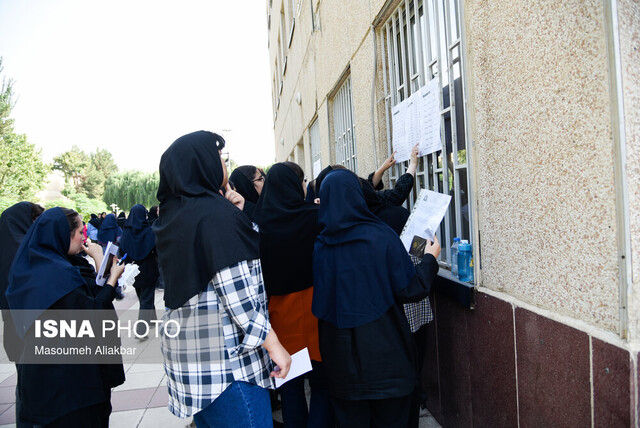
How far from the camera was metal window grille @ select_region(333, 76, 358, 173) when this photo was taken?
18.5 feet

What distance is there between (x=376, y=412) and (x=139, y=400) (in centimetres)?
286

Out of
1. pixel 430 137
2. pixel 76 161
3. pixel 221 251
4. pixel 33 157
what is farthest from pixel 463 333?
pixel 76 161

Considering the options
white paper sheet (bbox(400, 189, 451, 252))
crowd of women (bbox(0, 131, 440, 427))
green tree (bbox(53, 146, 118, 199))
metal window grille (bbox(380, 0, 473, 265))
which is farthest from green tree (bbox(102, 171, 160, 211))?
white paper sheet (bbox(400, 189, 451, 252))

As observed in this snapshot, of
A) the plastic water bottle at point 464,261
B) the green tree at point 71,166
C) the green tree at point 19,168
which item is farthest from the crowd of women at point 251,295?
the green tree at point 71,166

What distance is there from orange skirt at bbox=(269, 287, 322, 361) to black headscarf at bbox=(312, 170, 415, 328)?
0.48 m

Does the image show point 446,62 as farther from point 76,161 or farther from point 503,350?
point 76,161

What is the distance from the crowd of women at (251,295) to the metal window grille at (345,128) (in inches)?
100

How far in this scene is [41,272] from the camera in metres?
2.36

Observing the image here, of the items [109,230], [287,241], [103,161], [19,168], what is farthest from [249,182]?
[103,161]

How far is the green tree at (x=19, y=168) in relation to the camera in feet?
76.1

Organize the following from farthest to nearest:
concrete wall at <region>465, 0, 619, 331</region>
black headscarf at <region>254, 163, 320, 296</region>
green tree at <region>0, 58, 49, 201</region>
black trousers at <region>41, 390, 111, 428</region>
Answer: green tree at <region>0, 58, 49, 201</region> < black headscarf at <region>254, 163, 320, 296</region> < black trousers at <region>41, 390, 111, 428</region> < concrete wall at <region>465, 0, 619, 331</region>

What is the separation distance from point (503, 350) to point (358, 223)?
0.95 metres

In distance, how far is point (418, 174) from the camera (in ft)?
11.7

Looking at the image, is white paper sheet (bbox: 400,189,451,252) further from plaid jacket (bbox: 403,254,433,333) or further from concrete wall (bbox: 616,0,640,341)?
concrete wall (bbox: 616,0,640,341)
